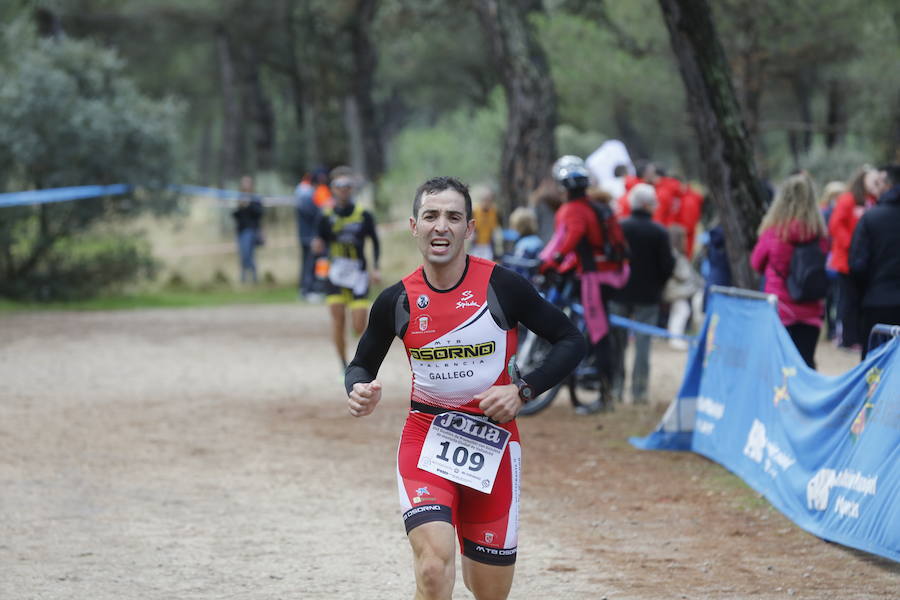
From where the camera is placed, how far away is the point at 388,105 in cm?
6988

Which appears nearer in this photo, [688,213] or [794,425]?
[794,425]

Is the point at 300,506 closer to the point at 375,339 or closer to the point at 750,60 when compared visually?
the point at 375,339

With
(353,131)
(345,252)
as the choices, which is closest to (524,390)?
(345,252)

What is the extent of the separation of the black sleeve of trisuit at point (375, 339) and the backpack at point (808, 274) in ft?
15.8

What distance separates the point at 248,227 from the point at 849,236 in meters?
15.2

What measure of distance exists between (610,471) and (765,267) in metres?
1.85

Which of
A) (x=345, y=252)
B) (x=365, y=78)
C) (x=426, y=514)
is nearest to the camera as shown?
(x=426, y=514)

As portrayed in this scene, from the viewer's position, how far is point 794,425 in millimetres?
7754

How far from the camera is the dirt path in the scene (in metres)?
6.32

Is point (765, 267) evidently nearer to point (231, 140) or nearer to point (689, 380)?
point (689, 380)

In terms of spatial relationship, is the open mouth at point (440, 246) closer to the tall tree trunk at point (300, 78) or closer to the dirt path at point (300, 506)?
the dirt path at point (300, 506)

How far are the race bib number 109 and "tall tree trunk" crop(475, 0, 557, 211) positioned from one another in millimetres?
13355

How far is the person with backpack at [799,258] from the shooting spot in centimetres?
893

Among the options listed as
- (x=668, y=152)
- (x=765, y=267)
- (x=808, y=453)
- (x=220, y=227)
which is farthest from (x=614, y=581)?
(x=668, y=152)
